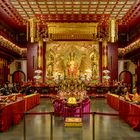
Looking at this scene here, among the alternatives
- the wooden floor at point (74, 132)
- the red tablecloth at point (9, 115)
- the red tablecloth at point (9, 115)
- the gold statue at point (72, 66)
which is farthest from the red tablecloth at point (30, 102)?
the gold statue at point (72, 66)

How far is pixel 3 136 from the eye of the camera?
6.18 meters

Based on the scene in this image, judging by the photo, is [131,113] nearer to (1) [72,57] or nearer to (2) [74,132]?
(2) [74,132]

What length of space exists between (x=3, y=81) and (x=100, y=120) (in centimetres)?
1192

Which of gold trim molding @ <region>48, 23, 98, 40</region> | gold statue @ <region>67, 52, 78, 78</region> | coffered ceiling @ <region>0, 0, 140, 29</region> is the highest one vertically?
coffered ceiling @ <region>0, 0, 140, 29</region>

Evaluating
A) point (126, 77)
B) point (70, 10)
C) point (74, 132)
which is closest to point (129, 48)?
point (126, 77)

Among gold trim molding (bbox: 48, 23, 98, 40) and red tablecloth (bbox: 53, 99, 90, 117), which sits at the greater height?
gold trim molding (bbox: 48, 23, 98, 40)

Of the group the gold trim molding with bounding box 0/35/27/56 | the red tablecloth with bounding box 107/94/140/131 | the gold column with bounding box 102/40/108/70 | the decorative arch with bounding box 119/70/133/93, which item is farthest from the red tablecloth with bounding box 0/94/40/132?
the decorative arch with bounding box 119/70/133/93

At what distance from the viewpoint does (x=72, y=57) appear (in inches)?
794

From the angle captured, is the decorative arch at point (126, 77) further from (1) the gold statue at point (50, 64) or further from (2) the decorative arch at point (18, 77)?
(2) the decorative arch at point (18, 77)

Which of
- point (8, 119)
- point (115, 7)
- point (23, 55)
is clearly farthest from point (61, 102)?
point (23, 55)

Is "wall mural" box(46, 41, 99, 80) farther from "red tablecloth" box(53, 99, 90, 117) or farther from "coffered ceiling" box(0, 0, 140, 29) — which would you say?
"red tablecloth" box(53, 99, 90, 117)

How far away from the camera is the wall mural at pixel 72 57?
65.5ft

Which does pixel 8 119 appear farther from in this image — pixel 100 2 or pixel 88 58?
pixel 88 58

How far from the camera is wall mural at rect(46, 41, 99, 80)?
65.5ft
